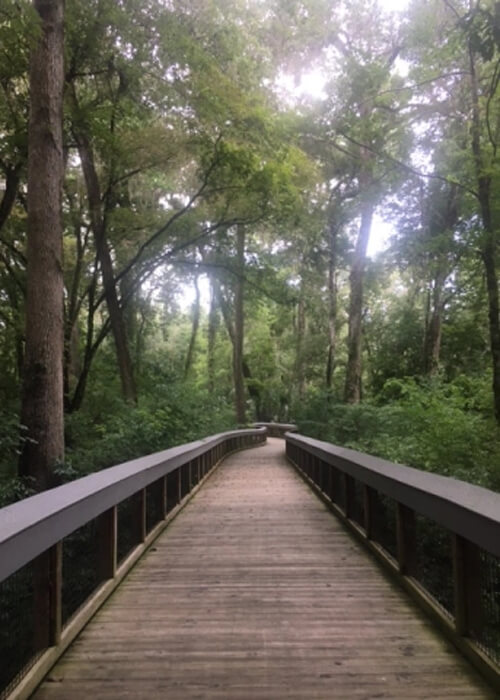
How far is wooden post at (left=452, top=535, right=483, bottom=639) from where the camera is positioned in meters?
3.05

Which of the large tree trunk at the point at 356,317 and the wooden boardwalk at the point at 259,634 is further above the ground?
the large tree trunk at the point at 356,317

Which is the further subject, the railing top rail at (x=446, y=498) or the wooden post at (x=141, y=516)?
the wooden post at (x=141, y=516)

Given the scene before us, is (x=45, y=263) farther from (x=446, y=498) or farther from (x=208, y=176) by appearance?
(x=446, y=498)

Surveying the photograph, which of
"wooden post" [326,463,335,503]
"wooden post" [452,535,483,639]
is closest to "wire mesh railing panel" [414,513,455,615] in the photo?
"wooden post" [452,535,483,639]

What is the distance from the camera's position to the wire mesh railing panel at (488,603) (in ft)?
9.79

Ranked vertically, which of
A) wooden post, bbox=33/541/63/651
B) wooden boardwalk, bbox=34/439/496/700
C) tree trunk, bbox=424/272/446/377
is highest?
tree trunk, bbox=424/272/446/377

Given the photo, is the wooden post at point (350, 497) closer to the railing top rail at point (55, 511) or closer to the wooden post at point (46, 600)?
the railing top rail at point (55, 511)

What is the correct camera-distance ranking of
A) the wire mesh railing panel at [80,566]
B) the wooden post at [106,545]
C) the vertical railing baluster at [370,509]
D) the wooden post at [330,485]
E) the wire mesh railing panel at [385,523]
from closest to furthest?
the wire mesh railing panel at [80,566] < the wooden post at [106,545] < the wire mesh railing panel at [385,523] < the vertical railing baluster at [370,509] < the wooden post at [330,485]

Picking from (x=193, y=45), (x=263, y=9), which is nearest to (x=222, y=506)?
(x=193, y=45)

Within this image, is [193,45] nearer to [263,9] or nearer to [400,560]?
[263,9]

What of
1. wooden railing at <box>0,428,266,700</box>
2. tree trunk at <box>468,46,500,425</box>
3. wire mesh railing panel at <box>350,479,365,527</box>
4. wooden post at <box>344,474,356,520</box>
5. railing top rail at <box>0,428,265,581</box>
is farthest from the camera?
tree trunk at <box>468,46,500,425</box>

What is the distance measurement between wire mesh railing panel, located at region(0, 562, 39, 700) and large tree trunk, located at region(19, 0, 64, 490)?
4381 millimetres

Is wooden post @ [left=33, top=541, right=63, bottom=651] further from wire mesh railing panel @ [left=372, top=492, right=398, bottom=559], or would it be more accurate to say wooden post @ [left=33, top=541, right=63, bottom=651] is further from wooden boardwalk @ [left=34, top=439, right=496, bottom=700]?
wire mesh railing panel @ [left=372, top=492, right=398, bottom=559]

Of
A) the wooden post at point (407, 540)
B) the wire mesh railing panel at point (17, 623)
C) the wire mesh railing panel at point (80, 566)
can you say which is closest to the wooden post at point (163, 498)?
the wire mesh railing panel at point (80, 566)
